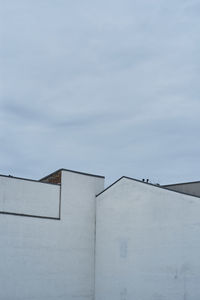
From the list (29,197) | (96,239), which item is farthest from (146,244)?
(29,197)

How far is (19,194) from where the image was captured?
24.6 m

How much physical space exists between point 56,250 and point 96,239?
2.86 meters

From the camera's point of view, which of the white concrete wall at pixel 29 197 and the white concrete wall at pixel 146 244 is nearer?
the white concrete wall at pixel 146 244

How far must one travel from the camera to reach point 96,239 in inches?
1073

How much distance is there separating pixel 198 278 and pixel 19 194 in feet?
33.8

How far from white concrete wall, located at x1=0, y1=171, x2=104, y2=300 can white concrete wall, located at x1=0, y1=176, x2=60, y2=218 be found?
1.32ft

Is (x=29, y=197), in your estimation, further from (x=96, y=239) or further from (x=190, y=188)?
(x=190, y=188)

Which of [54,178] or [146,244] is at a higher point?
[54,178]

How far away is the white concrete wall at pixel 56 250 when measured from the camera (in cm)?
2353

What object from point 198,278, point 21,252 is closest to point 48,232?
point 21,252

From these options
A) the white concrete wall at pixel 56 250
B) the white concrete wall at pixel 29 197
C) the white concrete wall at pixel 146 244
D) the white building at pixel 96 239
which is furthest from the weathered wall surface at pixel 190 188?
the white concrete wall at pixel 29 197

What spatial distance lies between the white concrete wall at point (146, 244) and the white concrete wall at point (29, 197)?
315cm

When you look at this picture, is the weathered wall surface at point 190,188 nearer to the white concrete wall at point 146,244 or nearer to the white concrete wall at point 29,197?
the white concrete wall at point 146,244

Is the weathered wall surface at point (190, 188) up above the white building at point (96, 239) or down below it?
above
